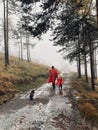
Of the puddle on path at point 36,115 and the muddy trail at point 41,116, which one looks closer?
the puddle on path at point 36,115

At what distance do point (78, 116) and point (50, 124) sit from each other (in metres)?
2.39

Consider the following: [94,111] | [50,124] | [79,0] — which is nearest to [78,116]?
[94,111]

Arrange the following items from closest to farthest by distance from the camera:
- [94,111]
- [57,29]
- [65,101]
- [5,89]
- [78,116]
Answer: [78,116], [94,111], [57,29], [65,101], [5,89]

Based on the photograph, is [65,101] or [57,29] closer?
[57,29]

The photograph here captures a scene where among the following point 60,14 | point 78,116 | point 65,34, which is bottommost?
point 78,116

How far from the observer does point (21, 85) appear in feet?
70.2

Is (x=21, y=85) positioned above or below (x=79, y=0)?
below

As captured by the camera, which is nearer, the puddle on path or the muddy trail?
the puddle on path

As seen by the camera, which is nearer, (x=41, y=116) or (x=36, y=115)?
(x=41, y=116)

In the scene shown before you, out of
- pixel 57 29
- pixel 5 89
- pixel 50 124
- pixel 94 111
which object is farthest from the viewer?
pixel 5 89

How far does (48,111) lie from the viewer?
11859 mm

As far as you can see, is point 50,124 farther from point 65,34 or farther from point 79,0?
point 79,0

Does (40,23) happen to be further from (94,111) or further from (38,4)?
(94,111)

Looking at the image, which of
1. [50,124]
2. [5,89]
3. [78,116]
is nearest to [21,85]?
[5,89]
